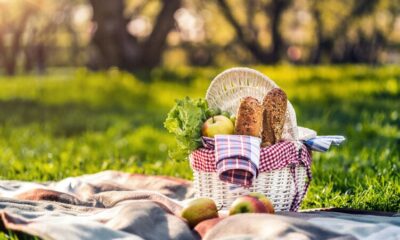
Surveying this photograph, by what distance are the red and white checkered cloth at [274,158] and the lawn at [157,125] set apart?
0.35 metres

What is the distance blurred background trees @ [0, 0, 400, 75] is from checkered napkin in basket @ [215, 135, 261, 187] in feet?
37.1

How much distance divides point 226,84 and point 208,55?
28934 mm

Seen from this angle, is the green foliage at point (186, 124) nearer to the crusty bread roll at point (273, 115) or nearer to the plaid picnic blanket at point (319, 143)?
the crusty bread roll at point (273, 115)

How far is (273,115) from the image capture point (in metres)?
5.38

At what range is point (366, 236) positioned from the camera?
179 inches

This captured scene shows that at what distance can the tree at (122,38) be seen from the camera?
15.3m

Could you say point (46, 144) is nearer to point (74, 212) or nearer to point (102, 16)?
point (74, 212)

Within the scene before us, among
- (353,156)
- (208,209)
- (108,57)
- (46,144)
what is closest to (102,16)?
(108,57)

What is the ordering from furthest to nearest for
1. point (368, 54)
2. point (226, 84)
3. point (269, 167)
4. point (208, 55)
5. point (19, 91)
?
1. point (208, 55)
2. point (368, 54)
3. point (19, 91)
4. point (226, 84)
5. point (269, 167)

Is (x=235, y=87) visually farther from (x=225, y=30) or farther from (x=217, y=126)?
(x=225, y=30)

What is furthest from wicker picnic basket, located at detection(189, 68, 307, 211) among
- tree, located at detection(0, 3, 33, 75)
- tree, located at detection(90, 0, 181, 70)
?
tree, located at detection(0, 3, 33, 75)

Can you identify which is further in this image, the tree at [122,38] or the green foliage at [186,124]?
the tree at [122,38]

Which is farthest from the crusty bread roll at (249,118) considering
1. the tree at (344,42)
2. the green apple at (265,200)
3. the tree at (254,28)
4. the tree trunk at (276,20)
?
the tree at (344,42)

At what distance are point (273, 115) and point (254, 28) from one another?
2667cm
